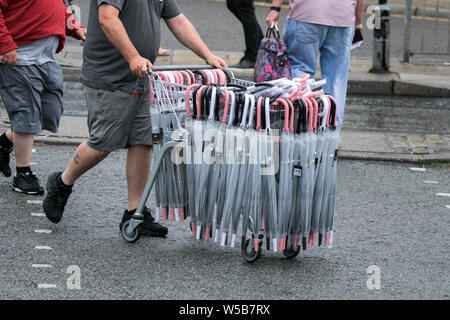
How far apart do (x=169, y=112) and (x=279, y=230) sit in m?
0.96

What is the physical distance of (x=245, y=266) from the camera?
5402 millimetres

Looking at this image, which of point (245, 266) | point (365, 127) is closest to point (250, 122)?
point (245, 266)

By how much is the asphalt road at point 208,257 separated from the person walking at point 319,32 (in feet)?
3.99

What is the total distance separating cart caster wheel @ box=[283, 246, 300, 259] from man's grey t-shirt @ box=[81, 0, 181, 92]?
52.4 inches

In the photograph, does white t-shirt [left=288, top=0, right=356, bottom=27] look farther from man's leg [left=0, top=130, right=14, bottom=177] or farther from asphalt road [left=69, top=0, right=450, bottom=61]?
asphalt road [left=69, top=0, right=450, bottom=61]

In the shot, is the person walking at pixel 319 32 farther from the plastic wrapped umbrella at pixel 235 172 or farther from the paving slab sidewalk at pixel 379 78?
the paving slab sidewalk at pixel 379 78

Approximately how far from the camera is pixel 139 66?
5258 millimetres

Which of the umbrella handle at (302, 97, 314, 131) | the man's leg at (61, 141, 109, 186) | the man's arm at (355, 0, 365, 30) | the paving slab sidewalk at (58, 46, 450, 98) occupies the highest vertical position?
the man's arm at (355, 0, 365, 30)

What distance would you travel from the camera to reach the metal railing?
41.8 feet

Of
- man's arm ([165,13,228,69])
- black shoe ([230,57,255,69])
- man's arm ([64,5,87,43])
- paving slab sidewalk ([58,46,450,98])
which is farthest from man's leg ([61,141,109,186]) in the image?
black shoe ([230,57,255,69])

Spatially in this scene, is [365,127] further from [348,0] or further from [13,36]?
[13,36]

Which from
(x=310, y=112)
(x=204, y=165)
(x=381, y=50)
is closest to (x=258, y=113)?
(x=310, y=112)

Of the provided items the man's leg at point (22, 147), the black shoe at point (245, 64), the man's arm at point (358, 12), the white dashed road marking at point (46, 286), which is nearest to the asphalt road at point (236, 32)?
the black shoe at point (245, 64)

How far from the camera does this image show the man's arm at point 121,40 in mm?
5277
